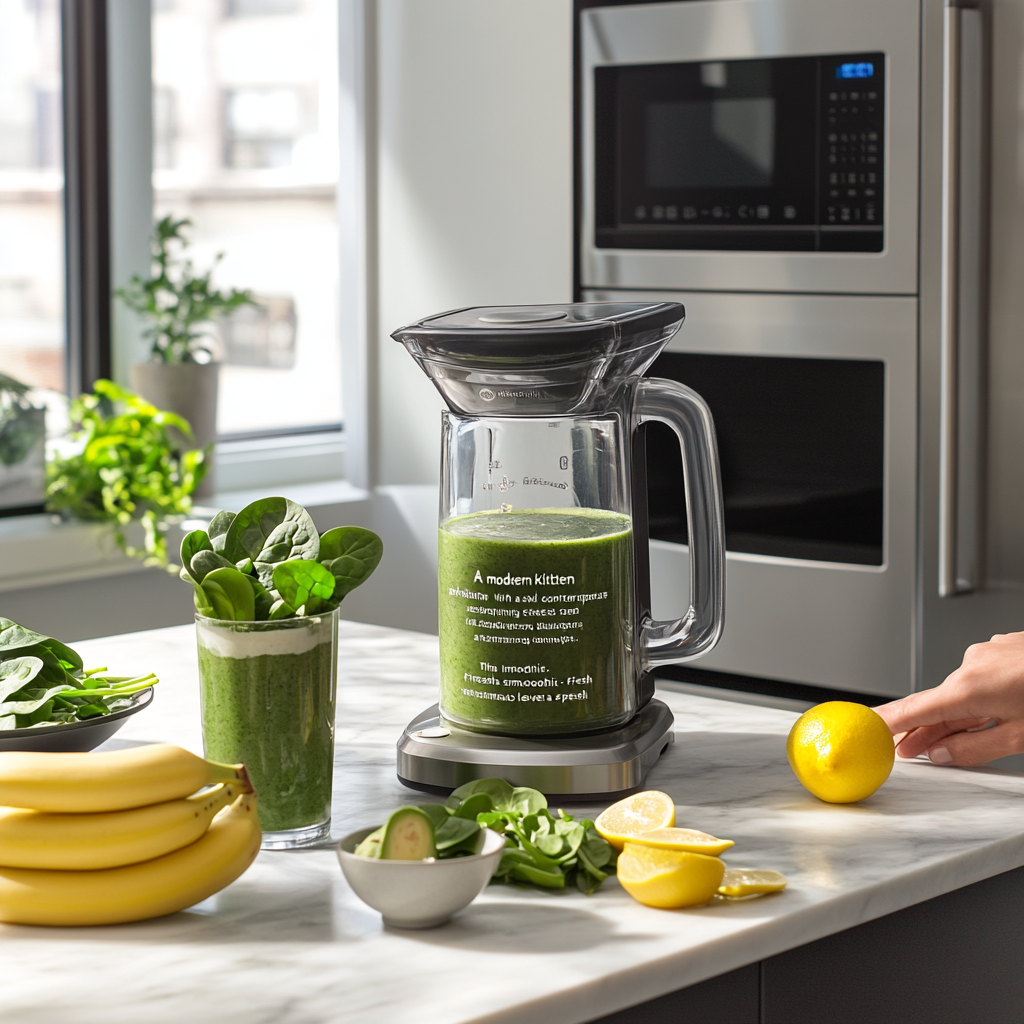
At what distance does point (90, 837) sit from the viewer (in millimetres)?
806

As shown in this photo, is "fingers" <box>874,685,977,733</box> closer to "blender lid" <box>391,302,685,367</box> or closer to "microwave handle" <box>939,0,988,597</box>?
"blender lid" <box>391,302,685,367</box>

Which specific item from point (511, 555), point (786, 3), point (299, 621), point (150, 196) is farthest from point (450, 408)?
point (150, 196)

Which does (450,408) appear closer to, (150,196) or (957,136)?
(957,136)

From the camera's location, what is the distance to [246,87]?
3064 mm

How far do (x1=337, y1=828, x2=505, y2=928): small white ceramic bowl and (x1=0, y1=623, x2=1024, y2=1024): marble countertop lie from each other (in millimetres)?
14

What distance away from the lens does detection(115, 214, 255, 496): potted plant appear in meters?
2.76

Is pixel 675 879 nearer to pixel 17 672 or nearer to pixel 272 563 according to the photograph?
pixel 272 563

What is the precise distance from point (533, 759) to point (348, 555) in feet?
0.67

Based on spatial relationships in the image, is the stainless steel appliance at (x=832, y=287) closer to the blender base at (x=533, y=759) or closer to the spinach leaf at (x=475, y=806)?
the blender base at (x=533, y=759)

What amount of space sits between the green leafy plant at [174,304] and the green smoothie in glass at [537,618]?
183 cm

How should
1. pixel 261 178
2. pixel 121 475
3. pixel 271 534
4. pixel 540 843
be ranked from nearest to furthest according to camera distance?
pixel 540 843 < pixel 271 534 < pixel 121 475 < pixel 261 178

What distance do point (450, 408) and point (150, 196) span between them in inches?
76.3

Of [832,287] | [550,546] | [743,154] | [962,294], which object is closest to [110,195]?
[743,154]

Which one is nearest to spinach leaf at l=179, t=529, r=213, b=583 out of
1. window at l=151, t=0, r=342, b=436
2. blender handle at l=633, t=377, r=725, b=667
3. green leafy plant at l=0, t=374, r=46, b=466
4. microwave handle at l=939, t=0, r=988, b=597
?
blender handle at l=633, t=377, r=725, b=667
